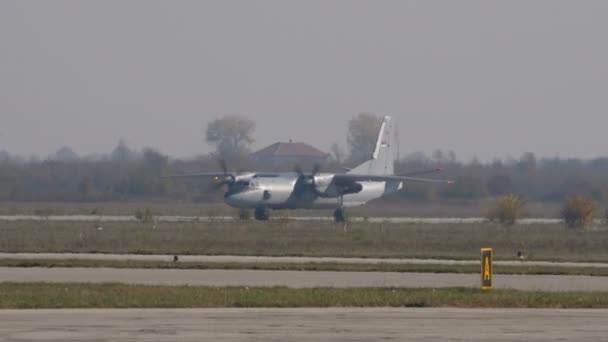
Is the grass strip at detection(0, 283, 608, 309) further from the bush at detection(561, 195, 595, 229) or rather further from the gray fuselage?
the gray fuselage

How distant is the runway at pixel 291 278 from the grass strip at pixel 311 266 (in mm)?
930

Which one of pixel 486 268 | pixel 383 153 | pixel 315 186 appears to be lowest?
pixel 486 268

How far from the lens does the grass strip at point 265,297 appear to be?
66.9 ft

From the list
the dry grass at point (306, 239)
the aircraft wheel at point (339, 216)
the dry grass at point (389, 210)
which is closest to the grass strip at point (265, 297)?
the dry grass at point (306, 239)

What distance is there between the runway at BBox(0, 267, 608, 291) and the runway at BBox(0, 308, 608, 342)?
5439 millimetres

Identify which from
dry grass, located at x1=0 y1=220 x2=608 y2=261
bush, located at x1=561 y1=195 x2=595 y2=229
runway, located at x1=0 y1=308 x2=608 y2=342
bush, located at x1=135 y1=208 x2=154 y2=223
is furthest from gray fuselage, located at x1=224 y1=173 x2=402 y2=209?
runway, located at x1=0 y1=308 x2=608 y2=342

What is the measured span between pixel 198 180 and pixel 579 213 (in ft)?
124

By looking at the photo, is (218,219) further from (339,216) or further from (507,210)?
(507,210)

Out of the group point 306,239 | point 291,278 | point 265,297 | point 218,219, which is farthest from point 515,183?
point 265,297

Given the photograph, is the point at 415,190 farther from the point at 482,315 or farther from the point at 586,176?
the point at 482,315

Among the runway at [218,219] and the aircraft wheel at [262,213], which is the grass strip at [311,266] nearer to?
the runway at [218,219]

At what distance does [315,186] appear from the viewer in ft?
220

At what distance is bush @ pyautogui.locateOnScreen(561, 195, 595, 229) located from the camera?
59.1 metres

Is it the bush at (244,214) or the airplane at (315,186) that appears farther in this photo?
the bush at (244,214)
